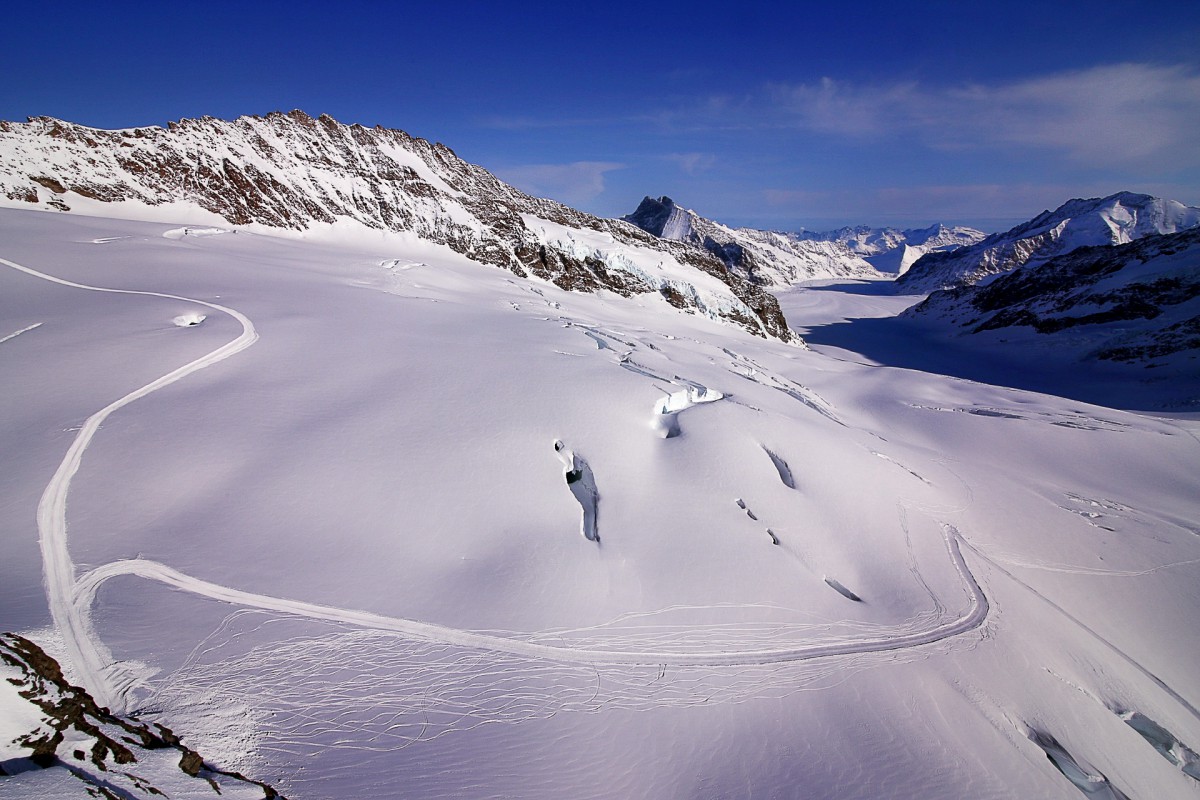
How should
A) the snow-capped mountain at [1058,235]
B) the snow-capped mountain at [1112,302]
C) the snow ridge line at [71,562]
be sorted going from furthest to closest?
1. the snow-capped mountain at [1058,235]
2. the snow-capped mountain at [1112,302]
3. the snow ridge line at [71,562]

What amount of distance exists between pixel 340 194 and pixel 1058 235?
194640mm

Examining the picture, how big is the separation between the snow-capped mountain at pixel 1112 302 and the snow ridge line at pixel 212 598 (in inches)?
2428

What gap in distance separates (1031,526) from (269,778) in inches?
877

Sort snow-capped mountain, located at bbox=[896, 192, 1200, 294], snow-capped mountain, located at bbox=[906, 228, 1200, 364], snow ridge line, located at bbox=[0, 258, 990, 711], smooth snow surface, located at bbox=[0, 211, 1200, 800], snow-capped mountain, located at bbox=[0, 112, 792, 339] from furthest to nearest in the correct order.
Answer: snow-capped mountain, located at bbox=[896, 192, 1200, 294]
snow-capped mountain, located at bbox=[906, 228, 1200, 364]
snow-capped mountain, located at bbox=[0, 112, 792, 339]
smooth snow surface, located at bbox=[0, 211, 1200, 800]
snow ridge line, located at bbox=[0, 258, 990, 711]

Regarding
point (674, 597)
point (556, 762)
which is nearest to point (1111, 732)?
point (674, 597)

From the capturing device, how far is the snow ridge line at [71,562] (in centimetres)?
664

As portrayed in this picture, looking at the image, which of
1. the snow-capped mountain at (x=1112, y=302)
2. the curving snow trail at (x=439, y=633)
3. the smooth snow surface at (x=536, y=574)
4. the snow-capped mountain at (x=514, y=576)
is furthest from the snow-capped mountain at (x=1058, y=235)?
the curving snow trail at (x=439, y=633)

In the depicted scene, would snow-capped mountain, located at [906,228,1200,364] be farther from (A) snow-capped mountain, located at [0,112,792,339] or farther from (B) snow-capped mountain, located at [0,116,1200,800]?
(B) snow-capped mountain, located at [0,116,1200,800]

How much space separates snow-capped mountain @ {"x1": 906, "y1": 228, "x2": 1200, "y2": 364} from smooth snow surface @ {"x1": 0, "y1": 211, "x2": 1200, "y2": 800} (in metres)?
46.9

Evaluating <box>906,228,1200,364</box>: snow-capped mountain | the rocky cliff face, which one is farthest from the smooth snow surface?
<box>906,228,1200,364</box>: snow-capped mountain

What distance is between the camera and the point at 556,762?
282 inches

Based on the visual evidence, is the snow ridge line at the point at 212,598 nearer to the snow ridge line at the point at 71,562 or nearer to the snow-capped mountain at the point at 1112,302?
the snow ridge line at the point at 71,562

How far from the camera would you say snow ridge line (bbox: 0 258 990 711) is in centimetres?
699

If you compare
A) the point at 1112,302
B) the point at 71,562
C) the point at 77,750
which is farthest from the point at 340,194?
the point at 1112,302
